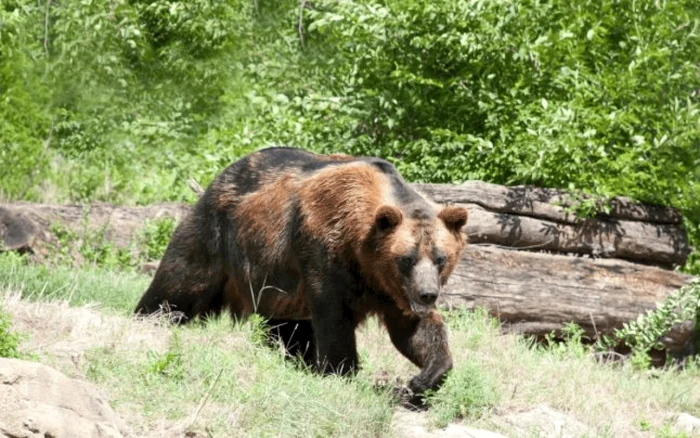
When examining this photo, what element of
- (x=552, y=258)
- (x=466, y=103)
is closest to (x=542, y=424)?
(x=552, y=258)

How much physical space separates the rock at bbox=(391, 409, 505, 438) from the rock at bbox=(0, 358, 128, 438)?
6.81 ft

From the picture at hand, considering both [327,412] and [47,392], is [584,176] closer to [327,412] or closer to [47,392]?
[327,412]

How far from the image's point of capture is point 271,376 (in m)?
7.05

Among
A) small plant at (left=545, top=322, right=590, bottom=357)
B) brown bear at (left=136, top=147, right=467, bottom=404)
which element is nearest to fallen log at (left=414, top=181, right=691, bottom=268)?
small plant at (left=545, top=322, right=590, bottom=357)

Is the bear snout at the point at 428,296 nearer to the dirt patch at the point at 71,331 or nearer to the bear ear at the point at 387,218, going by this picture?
the bear ear at the point at 387,218

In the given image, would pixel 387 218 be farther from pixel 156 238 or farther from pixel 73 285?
pixel 156 238

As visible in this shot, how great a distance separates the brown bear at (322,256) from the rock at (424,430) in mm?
258

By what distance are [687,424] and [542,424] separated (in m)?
1.31

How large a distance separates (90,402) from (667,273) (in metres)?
6.67

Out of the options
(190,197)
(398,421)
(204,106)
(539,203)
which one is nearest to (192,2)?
→ (204,106)

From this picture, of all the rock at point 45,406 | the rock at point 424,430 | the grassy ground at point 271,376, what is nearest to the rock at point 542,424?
the grassy ground at point 271,376

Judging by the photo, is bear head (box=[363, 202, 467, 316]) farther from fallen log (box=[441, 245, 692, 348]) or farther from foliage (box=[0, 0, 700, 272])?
foliage (box=[0, 0, 700, 272])

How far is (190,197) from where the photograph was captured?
43.9 feet

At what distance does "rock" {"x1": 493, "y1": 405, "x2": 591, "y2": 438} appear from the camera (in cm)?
730
